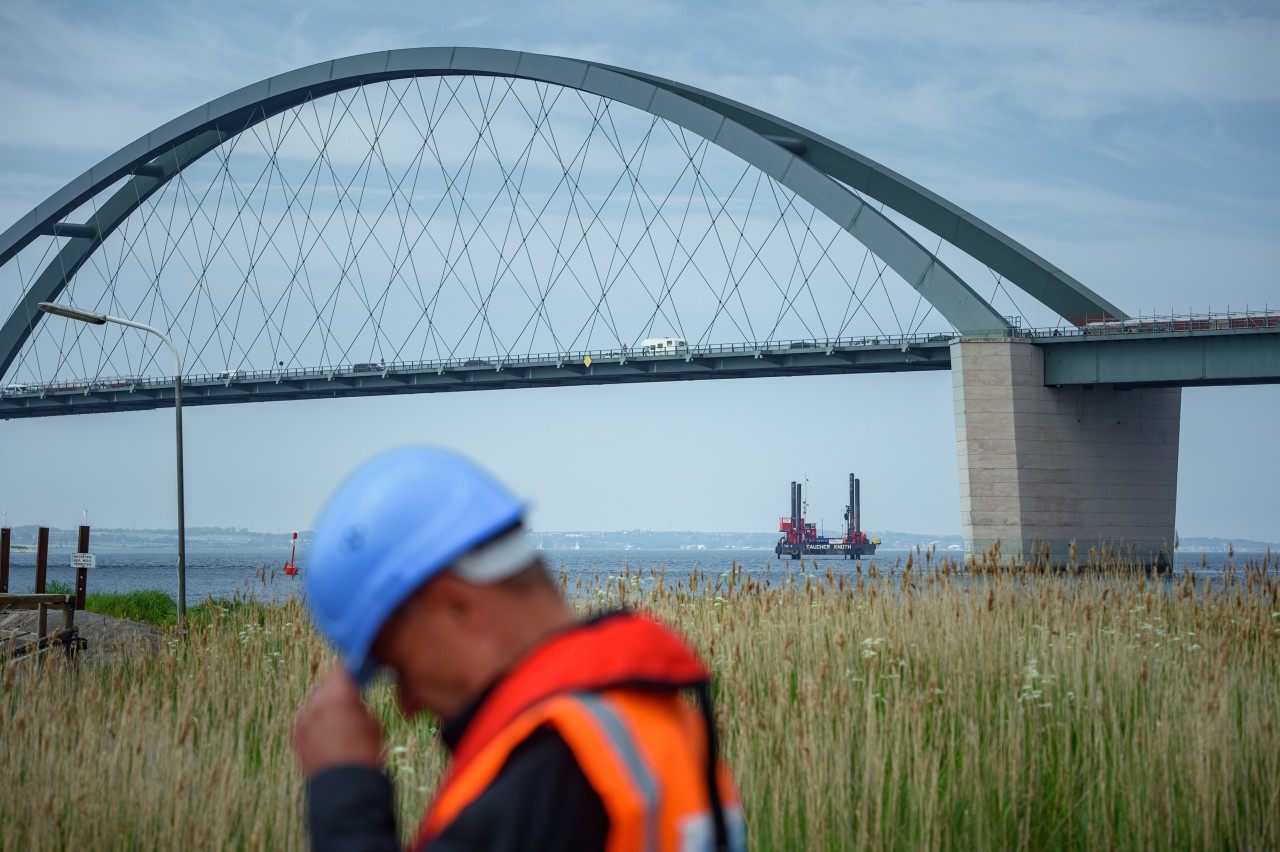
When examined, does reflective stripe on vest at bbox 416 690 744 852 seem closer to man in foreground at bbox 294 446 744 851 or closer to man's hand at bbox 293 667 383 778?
man in foreground at bbox 294 446 744 851

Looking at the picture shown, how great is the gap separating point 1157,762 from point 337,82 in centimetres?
5622

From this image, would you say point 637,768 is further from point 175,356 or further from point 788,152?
point 788,152

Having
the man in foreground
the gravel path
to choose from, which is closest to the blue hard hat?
the man in foreground

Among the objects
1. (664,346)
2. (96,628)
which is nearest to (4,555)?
(96,628)

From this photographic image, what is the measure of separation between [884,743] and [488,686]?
14.3 ft

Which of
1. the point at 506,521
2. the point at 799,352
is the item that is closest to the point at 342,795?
the point at 506,521

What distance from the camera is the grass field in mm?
5137

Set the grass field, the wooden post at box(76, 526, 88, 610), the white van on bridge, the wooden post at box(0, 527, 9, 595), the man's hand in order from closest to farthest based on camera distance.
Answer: the man's hand → the grass field → the wooden post at box(76, 526, 88, 610) → the wooden post at box(0, 527, 9, 595) → the white van on bridge

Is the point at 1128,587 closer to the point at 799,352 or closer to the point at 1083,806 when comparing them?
the point at 1083,806

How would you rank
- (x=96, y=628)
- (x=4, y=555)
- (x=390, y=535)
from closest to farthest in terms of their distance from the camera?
(x=390, y=535), (x=96, y=628), (x=4, y=555)

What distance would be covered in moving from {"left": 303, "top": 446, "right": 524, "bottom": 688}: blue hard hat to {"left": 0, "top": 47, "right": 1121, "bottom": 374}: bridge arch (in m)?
43.6

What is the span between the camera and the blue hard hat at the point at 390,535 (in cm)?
142

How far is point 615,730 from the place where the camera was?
1.32 meters

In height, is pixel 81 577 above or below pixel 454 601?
below
